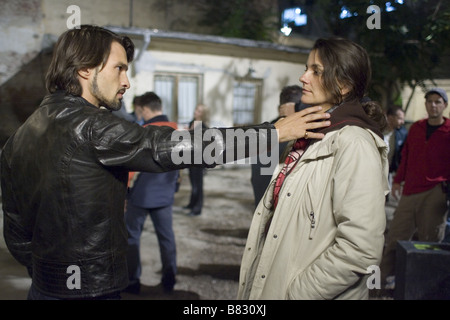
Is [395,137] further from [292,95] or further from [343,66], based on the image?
Result: [343,66]

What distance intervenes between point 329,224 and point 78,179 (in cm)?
111

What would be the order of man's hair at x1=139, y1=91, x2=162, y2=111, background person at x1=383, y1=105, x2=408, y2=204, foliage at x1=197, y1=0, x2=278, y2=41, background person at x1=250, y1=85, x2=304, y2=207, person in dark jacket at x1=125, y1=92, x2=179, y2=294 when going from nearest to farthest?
background person at x1=250, y1=85, x2=304, y2=207 → person in dark jacket at x1=125, y1=92, x2=179, y2=294 → man's hair at x1=139, y1=91, x2=162, y2=111 → background person at x1=383, y1=105, x2=408, y2=204 → foliage at x1=197, y1=0, x2=278, y2=41

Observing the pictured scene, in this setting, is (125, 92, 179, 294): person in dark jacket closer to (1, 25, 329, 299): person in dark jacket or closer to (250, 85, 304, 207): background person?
(250, 85, 304, 207): background person

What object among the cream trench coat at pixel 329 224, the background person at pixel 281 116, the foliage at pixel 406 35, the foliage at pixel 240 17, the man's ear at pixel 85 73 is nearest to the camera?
the cream trench coat at pixel 329 224

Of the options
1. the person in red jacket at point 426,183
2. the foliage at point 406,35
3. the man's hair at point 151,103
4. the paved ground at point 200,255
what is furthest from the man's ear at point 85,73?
the foliage at point 406,35

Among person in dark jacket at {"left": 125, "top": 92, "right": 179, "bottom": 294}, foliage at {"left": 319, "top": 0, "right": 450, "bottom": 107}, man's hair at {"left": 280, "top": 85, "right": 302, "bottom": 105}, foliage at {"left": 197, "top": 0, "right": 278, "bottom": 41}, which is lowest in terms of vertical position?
person in dark jacket at {"left": 125, "top": 92, "right": 179, "bottom": 294}

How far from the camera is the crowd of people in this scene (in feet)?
5.03

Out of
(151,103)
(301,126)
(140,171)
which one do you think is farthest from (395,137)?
(140,171)

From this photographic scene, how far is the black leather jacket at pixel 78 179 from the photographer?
1.53m

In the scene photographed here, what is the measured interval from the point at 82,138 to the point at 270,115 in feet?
37.9

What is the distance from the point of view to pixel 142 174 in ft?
12.6

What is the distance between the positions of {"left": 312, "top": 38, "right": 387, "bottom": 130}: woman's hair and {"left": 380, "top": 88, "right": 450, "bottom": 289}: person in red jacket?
2747 millimetres

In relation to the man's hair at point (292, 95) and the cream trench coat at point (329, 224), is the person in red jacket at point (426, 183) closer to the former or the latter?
the man's hair at point (292, 95)

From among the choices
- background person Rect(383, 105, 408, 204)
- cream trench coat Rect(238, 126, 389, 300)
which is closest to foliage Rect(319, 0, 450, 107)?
background person Rect(383, 105, 408, 204)
